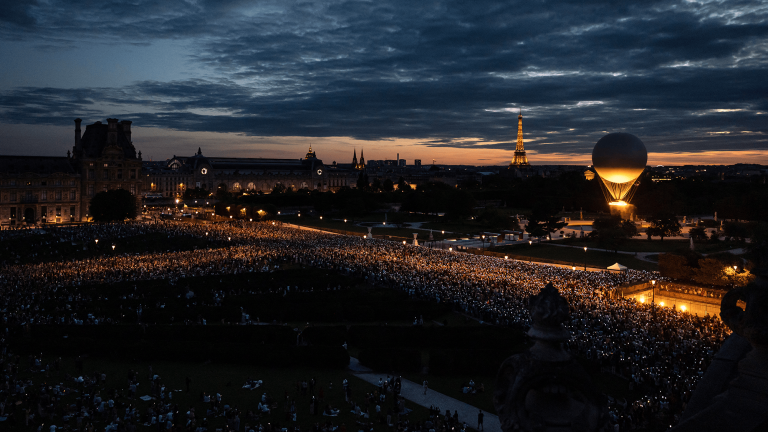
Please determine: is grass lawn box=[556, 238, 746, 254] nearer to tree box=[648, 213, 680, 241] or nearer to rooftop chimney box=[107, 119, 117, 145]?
tree box=[648, 213, 680, 241]

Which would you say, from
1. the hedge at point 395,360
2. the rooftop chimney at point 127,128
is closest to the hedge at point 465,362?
the hedge at point 395,360

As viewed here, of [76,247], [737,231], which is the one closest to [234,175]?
[76,247]

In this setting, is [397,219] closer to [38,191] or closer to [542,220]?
[542,220]

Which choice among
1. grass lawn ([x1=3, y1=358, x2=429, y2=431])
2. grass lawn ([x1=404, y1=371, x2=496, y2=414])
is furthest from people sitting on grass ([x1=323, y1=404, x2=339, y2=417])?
grass lawn ([x1=404, y1=371, x2=496, y2=414])

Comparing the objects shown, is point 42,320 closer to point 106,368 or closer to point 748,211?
point 106,368

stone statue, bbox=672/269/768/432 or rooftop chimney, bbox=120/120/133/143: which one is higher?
rooftop chimney, bbox=120/120/133/143
